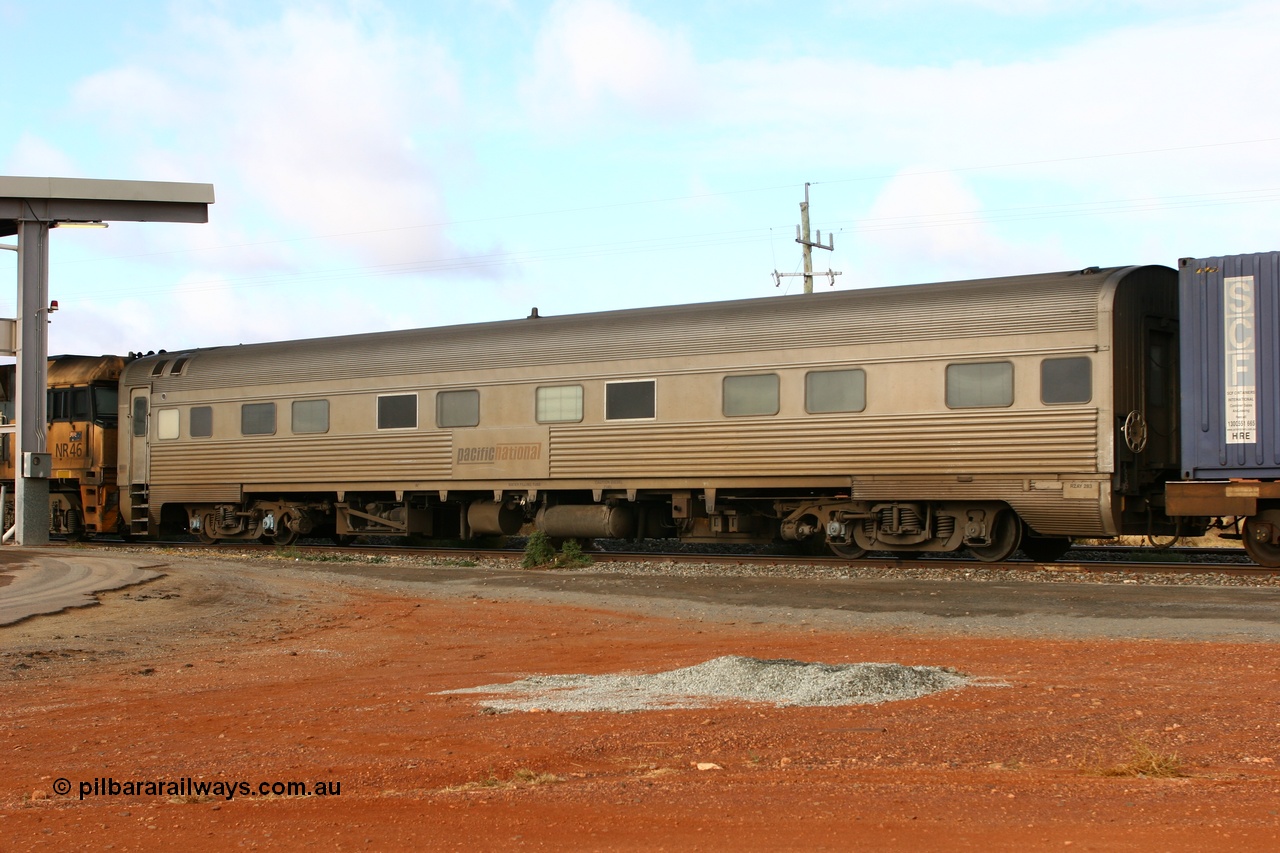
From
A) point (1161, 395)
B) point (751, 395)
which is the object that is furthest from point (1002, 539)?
point (751, 395)

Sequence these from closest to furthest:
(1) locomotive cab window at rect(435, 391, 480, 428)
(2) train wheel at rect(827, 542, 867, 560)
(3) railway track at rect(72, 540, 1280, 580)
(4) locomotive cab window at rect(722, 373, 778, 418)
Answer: (3) railway track at rect(72, 540, 1280, 580) → (4) locomotive cab window at rect(722, 373, 778, 418) → (2) train wheel at rect(827, 542, 867, 560) → (1) locomotive cab window at rect(435, 391, 480, 428)

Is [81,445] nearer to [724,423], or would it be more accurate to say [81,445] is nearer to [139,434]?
[139,434]

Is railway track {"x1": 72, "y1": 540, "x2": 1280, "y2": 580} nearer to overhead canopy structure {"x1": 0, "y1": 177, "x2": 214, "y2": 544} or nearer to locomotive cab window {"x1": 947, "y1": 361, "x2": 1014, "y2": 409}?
overhead canopy structure {"x1": 0, "y1": 177, "x2": 214, "y2": 544}

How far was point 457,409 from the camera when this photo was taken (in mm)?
19516

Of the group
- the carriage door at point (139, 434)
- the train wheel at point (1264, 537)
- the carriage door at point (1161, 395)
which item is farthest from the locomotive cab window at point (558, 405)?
the train wheel at point (1264, 537)

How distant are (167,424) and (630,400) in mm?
10073

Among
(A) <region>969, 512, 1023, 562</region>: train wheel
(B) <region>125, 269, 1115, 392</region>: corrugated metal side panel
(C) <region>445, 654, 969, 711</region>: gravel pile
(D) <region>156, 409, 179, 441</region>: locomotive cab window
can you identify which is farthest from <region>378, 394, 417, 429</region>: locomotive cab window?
(C) <region>445, 654, 969, 711</region>: gravel pile

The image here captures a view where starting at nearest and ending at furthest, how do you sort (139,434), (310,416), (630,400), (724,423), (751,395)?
1. (751,395)
2. (724,423)
3. (630,400)
4. (310,416)
5. (139,434)

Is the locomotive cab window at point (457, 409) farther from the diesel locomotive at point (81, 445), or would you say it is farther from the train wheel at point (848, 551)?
the diesel locomotive at point (81, 445)

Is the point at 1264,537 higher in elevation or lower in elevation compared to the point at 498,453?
lower

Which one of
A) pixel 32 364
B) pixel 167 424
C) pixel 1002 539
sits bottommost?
pixel 1002 539

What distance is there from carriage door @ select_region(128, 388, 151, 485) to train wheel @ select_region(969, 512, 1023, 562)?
15563 millimetres

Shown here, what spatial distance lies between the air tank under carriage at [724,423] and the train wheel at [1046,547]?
0.15 ft

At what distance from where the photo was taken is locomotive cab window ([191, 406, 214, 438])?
22188 millimetres
